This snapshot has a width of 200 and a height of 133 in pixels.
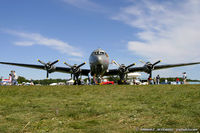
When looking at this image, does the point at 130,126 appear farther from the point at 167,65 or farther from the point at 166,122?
the point at 167,65

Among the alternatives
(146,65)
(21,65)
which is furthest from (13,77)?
(146,65)

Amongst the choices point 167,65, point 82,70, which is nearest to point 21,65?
point 82,70

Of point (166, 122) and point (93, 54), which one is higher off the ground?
point (93, 54)

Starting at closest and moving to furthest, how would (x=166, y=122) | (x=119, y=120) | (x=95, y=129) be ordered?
1. (x=95, y=129)
2. (x=166, y=122)
3. (x=119, y=120)

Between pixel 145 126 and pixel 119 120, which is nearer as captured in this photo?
pixel 145 126

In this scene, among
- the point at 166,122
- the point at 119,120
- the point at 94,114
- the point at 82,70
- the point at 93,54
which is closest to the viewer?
the point at 166,122

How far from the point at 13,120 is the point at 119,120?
2.16 m

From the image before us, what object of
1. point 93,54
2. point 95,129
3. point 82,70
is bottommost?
point 95,129

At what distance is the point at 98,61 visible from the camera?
31484mm

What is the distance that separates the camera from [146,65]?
36.2 meters

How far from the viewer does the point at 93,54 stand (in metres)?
32.8

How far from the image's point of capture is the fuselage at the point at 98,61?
104ft

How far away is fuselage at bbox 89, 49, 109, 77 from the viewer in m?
31.7

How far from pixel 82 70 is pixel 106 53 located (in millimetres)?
7487
